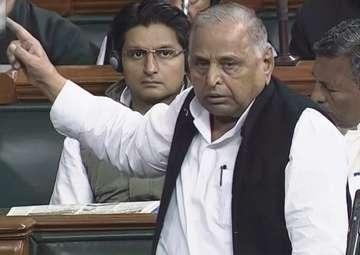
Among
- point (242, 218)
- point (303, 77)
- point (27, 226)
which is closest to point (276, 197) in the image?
point (242, 218)

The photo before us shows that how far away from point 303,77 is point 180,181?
4.89 feet

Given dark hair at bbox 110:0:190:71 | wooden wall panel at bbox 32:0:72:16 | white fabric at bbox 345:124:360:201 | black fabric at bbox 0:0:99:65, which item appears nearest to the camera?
white fabric at bbox 345:124:360:201

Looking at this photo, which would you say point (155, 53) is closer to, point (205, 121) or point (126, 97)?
point (126, 97)

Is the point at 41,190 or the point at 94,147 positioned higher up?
the point at 94,147

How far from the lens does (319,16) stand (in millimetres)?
4801

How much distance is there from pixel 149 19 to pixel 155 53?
0.15 metres

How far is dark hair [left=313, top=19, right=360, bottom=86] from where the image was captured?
3678 mm

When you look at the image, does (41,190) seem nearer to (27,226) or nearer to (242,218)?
(27,226)

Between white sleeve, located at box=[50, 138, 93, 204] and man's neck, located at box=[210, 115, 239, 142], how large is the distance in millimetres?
1148

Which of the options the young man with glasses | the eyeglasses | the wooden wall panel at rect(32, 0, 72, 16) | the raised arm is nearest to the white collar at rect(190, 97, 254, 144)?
the raised arm

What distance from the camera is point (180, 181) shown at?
3117mm

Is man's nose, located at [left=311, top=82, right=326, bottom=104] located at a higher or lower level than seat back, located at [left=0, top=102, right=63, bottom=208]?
higher

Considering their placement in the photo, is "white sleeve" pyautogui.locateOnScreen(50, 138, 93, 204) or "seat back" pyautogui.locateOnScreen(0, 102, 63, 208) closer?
"white sleeve" pyautogui.locateOnScreen(50, 138, 93, 204)

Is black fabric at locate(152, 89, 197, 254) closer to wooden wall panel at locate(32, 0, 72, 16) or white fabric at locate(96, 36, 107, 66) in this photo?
white fabric at locate(96, 36, 107, 66)
